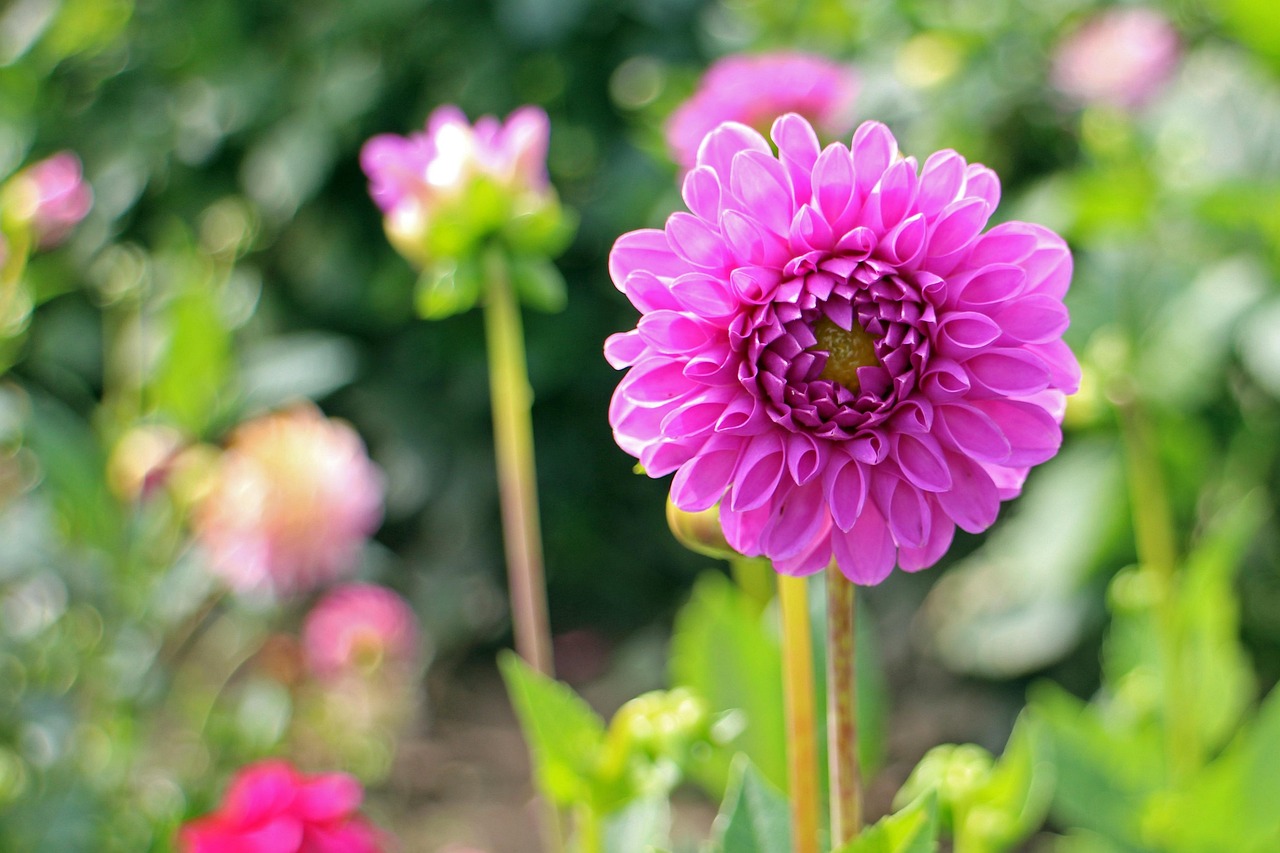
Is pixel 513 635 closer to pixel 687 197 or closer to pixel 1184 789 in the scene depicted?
pixel 1184 789

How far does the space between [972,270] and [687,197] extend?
77mm

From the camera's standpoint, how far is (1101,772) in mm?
697

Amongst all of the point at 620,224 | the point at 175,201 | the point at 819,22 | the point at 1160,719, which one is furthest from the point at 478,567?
the point at 1160,719

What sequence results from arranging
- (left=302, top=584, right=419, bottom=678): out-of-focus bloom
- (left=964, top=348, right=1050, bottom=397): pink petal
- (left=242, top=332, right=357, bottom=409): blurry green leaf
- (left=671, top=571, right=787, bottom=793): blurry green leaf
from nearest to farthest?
(left=964, top=348, right=1050, bottom=397): pink petal, (left=671, top=571, right=787, bottom=793): blurry green leaf, (left=242, top=332, right=357, bottom=409): blurry green leaf, (left=302, top=584, right=419, bottom=678): out-of-focus bloom

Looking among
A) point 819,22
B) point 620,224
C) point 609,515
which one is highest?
point 819,22

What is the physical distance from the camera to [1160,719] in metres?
0.73

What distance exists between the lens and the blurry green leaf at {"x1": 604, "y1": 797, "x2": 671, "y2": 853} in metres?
0.45

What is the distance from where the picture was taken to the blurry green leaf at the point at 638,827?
0.45 metres

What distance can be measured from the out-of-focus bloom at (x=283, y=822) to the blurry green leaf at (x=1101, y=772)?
41 cm

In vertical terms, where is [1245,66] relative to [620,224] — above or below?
below

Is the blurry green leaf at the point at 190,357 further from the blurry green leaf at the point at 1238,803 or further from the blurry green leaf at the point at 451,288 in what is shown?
A: the blurry green leaf at the point at 1238,803

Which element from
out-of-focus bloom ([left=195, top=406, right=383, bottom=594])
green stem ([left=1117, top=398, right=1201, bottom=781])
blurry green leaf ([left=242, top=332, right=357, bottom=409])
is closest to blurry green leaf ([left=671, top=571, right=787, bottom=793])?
green stem ([left=1117, top=398, right=1201, bottom=781])

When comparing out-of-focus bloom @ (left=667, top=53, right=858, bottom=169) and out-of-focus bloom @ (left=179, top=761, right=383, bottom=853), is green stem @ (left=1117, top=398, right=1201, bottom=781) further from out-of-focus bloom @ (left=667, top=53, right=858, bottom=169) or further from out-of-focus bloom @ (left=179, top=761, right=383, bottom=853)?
out-of-focus bloom @ (left=179, top=761, right=383, bottom=853)

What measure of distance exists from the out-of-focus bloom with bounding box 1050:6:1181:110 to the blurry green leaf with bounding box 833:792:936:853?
1.00 m
